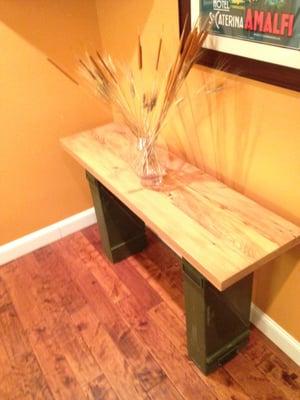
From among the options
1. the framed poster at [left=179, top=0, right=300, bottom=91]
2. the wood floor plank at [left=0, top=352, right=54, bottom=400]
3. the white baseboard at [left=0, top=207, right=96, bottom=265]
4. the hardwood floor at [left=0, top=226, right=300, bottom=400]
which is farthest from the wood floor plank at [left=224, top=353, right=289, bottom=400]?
the white baseboard at [left=0, top=207, right=96, bottom=265]

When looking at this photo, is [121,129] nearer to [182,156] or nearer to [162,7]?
[182,156]

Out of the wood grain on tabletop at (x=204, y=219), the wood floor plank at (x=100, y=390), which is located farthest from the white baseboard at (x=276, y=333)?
the wood floor plank at (x=100, y=390)

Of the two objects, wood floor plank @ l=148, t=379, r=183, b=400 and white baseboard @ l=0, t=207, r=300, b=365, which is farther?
white baseboard @ l=0, t=207, r=300, b=365

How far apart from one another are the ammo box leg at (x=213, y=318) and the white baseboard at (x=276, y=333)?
0.33 feet

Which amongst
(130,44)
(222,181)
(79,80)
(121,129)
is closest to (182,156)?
(222,181)

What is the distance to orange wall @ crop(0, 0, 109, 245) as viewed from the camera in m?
1.72

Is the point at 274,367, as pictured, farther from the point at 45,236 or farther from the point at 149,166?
the point at 45,236

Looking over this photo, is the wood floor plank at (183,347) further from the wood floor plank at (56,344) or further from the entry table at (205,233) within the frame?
the wood floor plank at (56,344)

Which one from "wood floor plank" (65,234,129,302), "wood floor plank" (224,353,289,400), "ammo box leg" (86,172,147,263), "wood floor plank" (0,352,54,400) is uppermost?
"ammo box leg" (86,172,147,263)

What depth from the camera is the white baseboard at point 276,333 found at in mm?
1478

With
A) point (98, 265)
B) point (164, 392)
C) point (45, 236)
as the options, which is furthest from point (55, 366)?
point (45, 236)

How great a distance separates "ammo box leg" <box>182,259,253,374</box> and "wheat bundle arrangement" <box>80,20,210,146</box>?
513mm

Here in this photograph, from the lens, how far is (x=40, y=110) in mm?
1900

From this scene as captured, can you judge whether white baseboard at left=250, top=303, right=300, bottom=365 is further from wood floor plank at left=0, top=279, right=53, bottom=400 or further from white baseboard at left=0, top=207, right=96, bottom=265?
white baseboard at left=0, top=207, right=96, bottom=265
